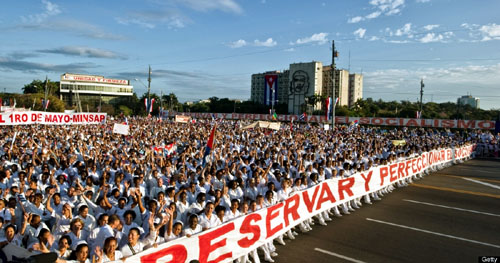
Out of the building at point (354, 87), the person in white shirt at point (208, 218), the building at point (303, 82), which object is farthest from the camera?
the building at point (354, 87)

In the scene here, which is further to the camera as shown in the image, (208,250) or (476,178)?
(476,178)

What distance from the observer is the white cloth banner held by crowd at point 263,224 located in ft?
16.0

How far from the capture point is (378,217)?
9.42 meters

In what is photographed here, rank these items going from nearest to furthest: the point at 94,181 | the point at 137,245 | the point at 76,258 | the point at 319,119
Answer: the point at 76,258 < the point at 137,245 < the point at 94,181 < the point at 319,119

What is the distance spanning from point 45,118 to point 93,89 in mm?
93346

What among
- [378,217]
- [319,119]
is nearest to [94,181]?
[378,217]

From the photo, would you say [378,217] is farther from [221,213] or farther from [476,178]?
[476,178]

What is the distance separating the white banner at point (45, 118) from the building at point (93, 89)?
274ft

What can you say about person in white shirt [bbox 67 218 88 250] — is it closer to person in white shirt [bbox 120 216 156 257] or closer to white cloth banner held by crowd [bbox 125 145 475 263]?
person in white shirt [bbox 120 216 156 257]

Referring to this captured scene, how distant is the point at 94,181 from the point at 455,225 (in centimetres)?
955

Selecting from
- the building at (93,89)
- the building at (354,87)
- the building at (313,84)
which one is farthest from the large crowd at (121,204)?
the building at (354,87)

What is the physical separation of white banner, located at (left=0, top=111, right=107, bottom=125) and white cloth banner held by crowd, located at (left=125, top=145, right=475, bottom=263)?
57.6ft

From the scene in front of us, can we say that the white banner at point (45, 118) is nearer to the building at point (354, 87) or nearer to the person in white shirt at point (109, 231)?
the person in white shirt at point (109, 231)

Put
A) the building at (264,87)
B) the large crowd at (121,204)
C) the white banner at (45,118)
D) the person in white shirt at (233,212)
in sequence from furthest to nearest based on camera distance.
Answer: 1. the building at (264,87)
2. the white banner at (45,118)
3. the person in white shirt at (233,212)
4. the large crowd at (121,204)
